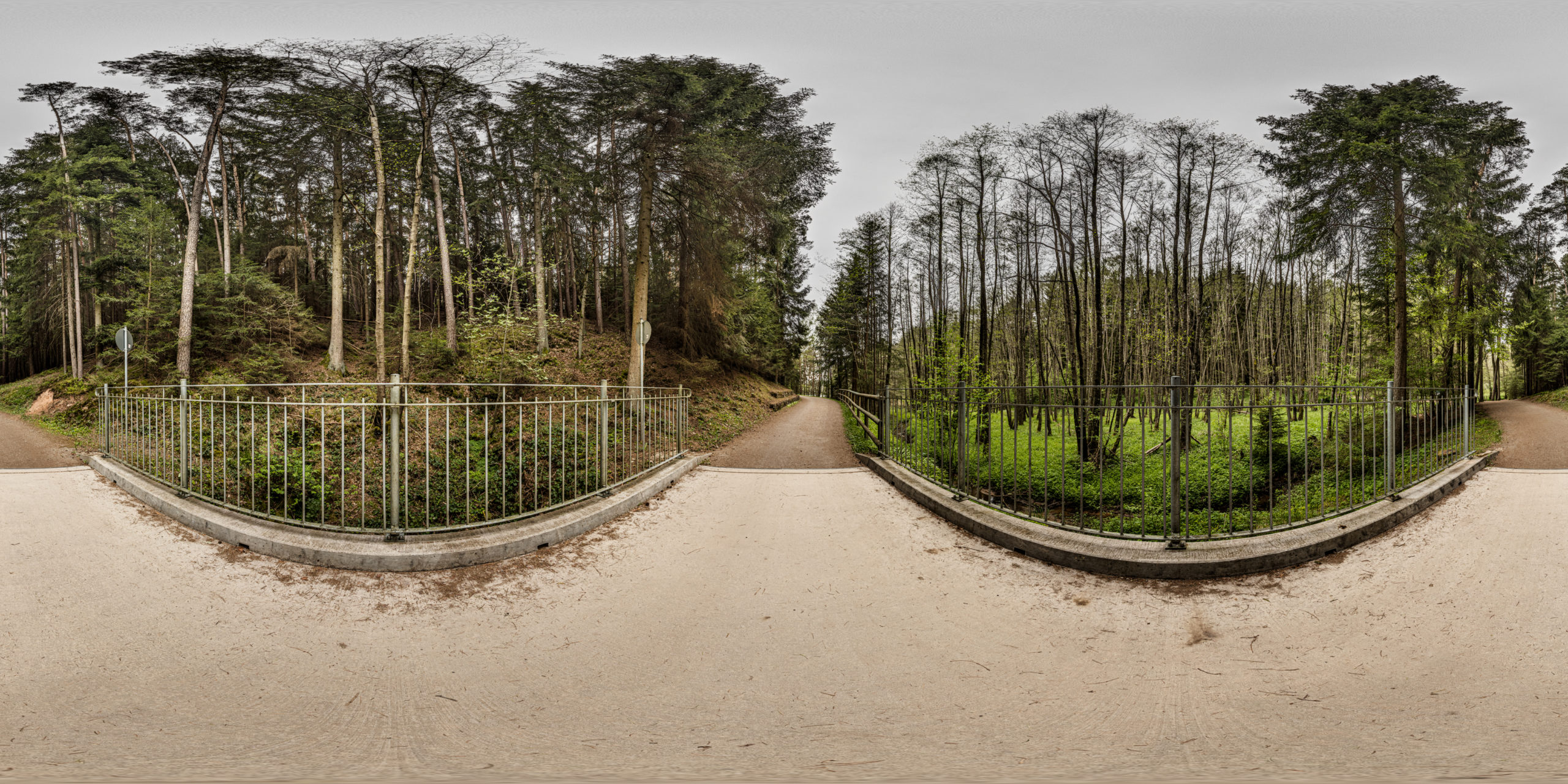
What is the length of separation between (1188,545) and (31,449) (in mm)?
17888

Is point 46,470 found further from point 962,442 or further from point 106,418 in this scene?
point 962,442

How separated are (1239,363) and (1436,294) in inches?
220

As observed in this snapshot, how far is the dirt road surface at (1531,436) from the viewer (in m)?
9.66

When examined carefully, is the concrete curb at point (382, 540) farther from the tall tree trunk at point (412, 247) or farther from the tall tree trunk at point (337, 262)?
the tall tree trunk at point (337, 262)

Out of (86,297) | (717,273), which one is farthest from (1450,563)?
(86,297)

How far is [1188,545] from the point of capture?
5.07 meters

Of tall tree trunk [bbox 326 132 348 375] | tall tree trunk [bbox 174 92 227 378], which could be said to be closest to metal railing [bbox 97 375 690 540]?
tall tree trunk [bbox 326 132 348 375]

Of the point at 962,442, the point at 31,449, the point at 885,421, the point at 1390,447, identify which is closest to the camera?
the point at 1390,447

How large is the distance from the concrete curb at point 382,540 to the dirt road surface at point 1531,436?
1305 cm

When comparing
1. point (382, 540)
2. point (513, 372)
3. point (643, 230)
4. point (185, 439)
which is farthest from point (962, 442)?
point (513, 372)

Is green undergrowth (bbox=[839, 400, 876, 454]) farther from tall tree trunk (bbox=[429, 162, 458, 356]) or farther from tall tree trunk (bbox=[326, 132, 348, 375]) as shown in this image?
tall tree trunk (bbox=[326, 132, 348, 375])

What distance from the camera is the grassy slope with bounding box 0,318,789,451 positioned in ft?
47.4

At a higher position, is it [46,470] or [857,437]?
[46,470]

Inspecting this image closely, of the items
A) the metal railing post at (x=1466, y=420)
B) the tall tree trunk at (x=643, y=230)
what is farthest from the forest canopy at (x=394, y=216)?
the metal railing post at (x=1466, y=420)
